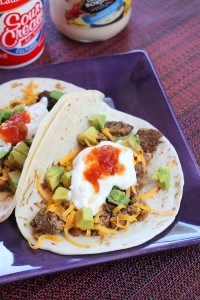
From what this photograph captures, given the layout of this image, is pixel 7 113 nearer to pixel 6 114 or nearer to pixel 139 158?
pixel 6 114

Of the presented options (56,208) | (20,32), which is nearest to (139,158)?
(56,208)

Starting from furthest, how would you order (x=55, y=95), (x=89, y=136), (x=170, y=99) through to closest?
(x=170, y=99) < (x=55, y=95) < (x=89, y=136)

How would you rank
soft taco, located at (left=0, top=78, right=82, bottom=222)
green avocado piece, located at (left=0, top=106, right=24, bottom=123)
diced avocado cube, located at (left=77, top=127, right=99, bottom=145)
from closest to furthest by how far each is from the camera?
soft taco, located at (left=0, top=78, right=82, bottom=222)
diced avocado cube, located at (left=77, top=127, right=99, bottom=145)
green avocado piece, located at (left=0, top=106, right=24, bottom=123)

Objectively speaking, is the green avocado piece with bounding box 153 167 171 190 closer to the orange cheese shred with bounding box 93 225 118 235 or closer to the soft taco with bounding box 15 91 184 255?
the soft taco with bounding box 15 91 184 255

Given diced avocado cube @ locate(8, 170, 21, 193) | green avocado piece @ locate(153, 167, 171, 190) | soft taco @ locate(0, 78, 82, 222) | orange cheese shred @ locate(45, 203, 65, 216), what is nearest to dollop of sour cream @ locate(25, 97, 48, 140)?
soft taco @ locate(0, 78, 82, 222)

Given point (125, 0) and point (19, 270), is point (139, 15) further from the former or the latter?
point (19, 270)

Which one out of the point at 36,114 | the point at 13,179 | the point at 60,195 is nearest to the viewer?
the point at 60,195

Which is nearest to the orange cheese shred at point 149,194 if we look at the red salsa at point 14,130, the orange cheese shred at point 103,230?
the orange cheese shred at point 103,230
